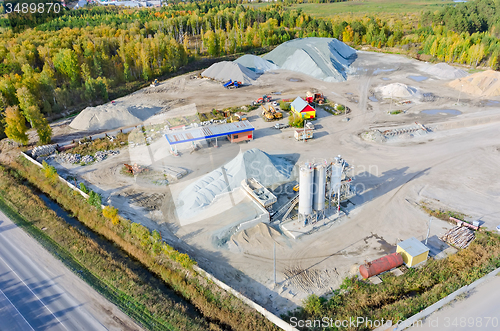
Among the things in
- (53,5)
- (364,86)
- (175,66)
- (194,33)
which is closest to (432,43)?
(364,86)

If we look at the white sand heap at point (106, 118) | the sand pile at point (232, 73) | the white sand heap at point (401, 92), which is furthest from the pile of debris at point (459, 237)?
the sand pile at point (232, 73)

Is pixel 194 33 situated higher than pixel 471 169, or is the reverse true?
pixel 194 33

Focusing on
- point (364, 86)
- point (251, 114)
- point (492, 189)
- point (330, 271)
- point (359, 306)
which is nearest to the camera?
point (359, 306)

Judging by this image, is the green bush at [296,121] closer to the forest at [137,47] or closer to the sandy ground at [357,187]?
the sandy ground at [357,187]

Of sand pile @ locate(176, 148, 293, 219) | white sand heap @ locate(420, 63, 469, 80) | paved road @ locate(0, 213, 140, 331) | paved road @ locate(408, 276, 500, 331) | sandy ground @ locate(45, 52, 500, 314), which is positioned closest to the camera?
paved road @ locate(408, 276, 500, 331)

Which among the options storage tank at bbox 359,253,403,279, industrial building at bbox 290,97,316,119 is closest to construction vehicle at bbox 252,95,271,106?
industrial building at bbox 290,97,316,119

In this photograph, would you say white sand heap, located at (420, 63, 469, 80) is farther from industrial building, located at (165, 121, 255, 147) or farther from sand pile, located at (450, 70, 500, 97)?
industrial building, located at (165, 121, 255, 147)

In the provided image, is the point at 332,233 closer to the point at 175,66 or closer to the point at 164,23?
the point at 175,66
